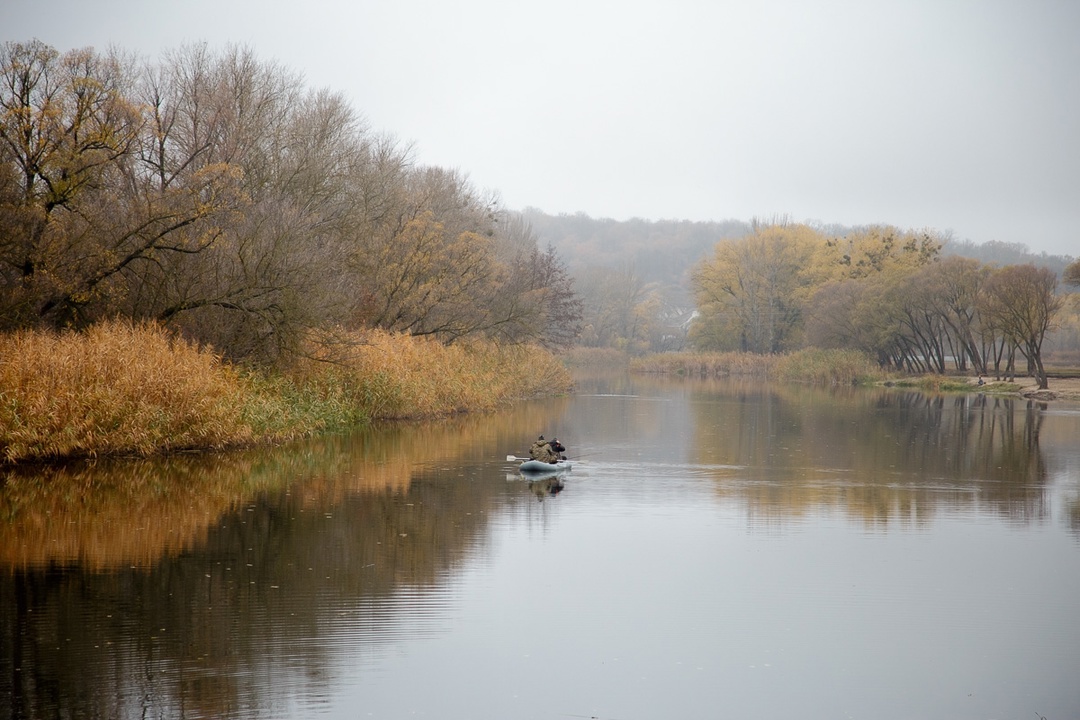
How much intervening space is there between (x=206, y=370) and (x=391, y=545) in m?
9.23

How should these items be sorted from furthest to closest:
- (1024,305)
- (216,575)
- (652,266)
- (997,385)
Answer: (652,266) → (997,385) → (1024,305) → (216,575)

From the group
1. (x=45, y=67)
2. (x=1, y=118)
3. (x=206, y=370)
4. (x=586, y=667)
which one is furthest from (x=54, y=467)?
Answer: (x=586, y=667)

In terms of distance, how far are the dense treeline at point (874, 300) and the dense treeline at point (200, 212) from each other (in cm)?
3312

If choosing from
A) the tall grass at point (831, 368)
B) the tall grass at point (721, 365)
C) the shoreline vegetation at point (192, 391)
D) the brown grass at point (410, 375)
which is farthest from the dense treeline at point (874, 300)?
the shoreline vegetation at point (192, 391)

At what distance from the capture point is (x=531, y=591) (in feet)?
33.0

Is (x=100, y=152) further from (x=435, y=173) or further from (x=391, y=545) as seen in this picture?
(x=435, y=173)

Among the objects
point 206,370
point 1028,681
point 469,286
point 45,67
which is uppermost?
point 45,67

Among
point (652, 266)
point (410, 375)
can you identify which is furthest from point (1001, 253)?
point (410, 375)

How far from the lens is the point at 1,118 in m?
19.0

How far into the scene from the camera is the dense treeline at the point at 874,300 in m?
53.5

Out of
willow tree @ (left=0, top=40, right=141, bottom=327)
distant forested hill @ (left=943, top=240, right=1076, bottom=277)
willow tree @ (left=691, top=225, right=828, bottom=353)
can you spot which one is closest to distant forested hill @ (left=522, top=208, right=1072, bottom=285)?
distant forested hill @ (left=943, top=240, right=1076, bottom=277)

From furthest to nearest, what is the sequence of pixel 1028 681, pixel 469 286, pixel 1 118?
pixel 469 286, pixel 1 118, pixel 1028 681

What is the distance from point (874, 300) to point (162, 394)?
52.8 meters

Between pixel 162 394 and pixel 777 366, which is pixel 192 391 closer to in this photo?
pixel 162 394
